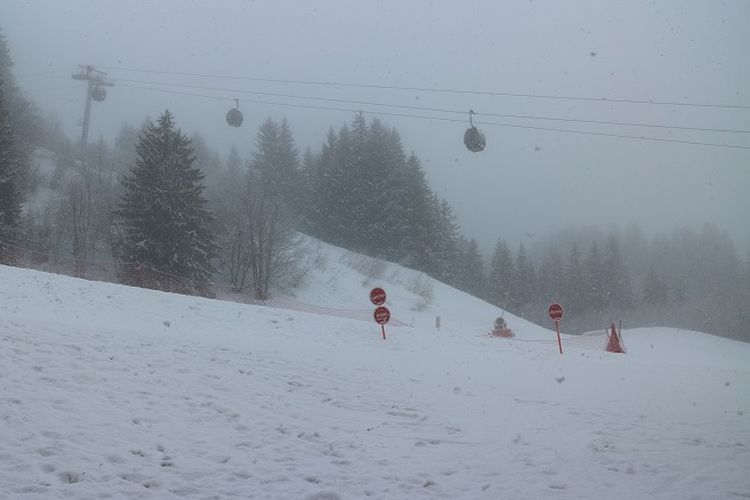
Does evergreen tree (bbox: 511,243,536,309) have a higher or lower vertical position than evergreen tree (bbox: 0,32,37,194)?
lower

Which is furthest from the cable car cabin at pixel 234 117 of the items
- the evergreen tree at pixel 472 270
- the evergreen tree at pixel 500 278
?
the evergreen tree at pixel 500 278

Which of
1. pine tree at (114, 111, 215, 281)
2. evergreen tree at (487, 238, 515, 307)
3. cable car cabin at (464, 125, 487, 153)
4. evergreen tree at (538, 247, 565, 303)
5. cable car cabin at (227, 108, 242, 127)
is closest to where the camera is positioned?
cable car cabin at (464, 125, 487, 153)

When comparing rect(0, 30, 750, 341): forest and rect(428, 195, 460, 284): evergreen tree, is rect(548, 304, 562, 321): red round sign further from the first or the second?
rect(428, 195, 460, 284): evergreen tree

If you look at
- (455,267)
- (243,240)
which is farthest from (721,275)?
(243,240)

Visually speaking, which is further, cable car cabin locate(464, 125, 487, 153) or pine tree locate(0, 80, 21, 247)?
pine tree locate(0, 80, 21, 247)

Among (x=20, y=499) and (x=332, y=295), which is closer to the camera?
(x=20, y=499)

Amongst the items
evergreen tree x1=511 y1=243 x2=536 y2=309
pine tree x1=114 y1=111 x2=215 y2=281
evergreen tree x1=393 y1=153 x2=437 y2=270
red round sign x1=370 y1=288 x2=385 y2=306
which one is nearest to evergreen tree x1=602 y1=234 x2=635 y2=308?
evergreen tree x1=511 y1=243 x2=536 y2=309

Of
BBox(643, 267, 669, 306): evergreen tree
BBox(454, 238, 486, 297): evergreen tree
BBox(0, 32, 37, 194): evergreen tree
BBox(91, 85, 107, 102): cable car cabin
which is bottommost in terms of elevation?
BBox(643, 267, 669, 306): evergreen tree

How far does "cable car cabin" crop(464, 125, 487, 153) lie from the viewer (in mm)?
15648

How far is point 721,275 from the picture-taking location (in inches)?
1881

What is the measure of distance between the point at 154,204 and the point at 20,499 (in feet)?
88.0

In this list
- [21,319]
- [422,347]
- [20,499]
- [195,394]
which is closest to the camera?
[20,499]

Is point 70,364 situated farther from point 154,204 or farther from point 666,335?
point 666,335

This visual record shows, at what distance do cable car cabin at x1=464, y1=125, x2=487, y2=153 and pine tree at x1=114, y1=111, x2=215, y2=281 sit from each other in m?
19.4
